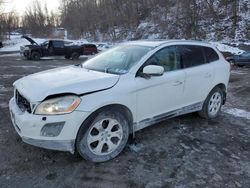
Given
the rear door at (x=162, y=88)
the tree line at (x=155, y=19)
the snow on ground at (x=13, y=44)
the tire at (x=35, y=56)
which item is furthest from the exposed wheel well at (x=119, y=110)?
the snow on ground at (x=13, y=44)

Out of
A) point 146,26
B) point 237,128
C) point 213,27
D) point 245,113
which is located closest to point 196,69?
point 237,128

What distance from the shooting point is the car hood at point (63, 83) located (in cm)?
342

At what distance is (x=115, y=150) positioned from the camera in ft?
12.7

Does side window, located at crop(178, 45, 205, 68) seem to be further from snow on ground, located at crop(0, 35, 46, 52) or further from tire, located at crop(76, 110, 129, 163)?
snow on ground, located at crop(0, 35, 46, 52)

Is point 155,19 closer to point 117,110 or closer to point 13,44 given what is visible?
point 13,44

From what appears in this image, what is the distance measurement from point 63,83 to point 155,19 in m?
34.0

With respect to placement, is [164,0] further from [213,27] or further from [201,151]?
[201,151]

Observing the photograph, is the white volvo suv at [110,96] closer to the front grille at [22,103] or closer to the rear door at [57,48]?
the front grille at [22,103]

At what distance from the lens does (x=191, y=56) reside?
500cm

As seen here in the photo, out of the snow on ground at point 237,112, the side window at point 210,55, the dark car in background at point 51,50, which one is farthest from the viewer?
the dark car in background at point 51,50

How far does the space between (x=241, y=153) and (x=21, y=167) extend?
3.06 meters

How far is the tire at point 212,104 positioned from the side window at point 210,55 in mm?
569

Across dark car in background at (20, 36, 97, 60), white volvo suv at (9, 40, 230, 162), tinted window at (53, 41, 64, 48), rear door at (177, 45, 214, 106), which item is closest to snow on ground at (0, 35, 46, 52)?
dark car in background at (20, 36, 97, 60)

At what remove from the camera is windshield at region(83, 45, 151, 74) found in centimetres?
418
